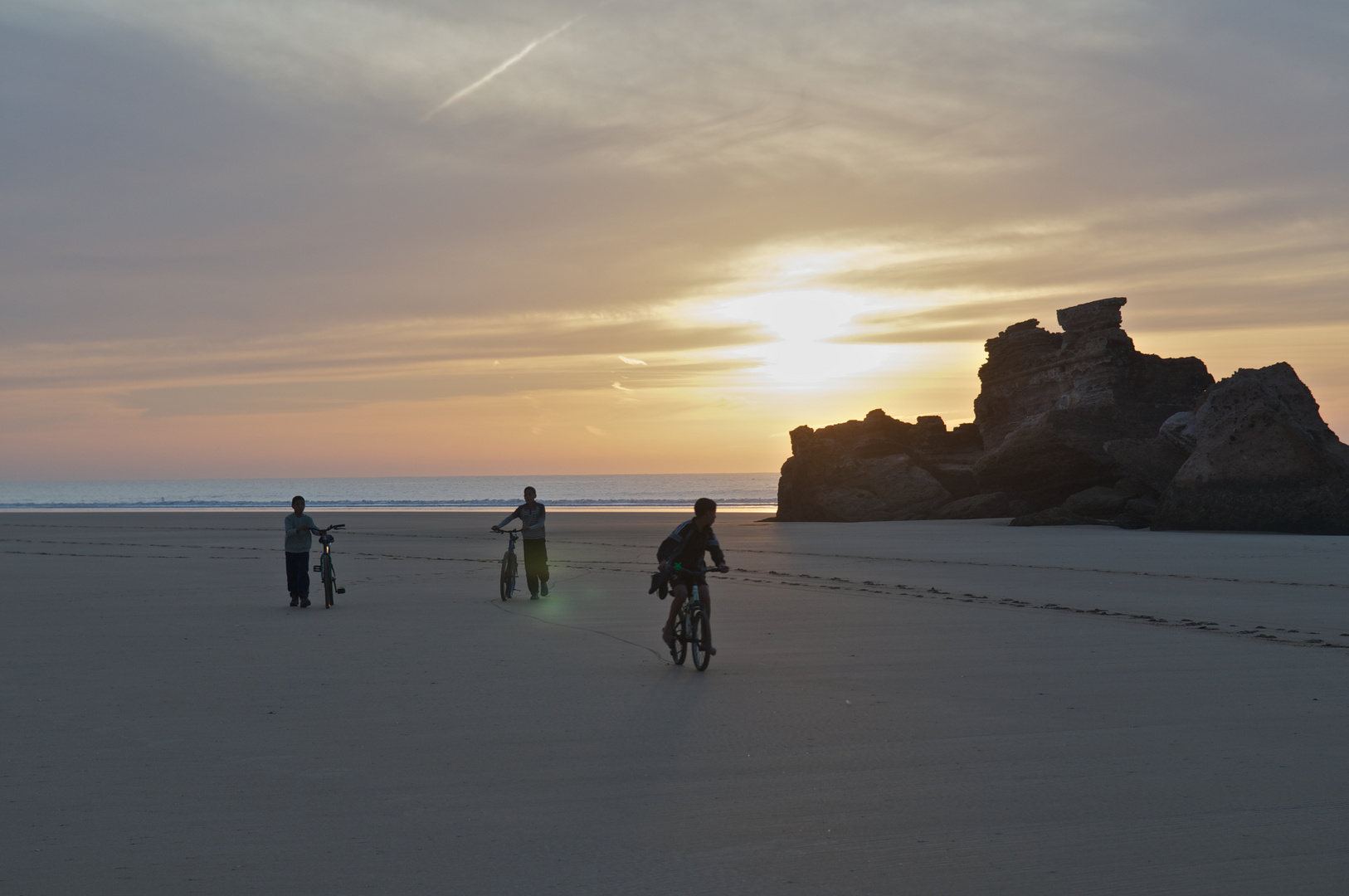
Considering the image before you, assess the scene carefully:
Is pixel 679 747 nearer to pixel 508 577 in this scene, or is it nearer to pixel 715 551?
pixel 715 551

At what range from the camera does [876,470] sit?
45.1 metres

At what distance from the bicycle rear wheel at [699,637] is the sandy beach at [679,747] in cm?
15

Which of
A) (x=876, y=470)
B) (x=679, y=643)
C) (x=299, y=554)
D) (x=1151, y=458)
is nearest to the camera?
(x=679, y=643)

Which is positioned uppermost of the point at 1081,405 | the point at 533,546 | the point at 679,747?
the point at 1081,405

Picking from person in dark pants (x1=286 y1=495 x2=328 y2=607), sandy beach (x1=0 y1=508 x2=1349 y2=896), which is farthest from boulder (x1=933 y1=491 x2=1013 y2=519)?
person in dark pants (x1=286 y1=495 x2=328 y2=607)

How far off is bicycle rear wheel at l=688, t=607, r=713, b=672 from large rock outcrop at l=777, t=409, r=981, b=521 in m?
33.8

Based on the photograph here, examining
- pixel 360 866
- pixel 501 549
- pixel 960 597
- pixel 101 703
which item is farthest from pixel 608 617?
pixel 501 549

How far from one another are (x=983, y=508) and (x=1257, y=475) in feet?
39.6

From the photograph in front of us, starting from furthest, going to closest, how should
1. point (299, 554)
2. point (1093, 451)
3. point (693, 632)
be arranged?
point (1093, 451) → point (299, 554) → point (693, 632)

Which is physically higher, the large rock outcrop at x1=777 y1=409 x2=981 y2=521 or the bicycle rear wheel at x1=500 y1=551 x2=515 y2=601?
the large rock outcrop at x1=777 y1=409 x2=981 y2=521

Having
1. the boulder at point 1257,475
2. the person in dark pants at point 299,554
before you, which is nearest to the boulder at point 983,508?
the boulder at point 1257,475

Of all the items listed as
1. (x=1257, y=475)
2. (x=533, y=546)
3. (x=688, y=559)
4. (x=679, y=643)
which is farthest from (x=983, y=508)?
(x=688, y=559)

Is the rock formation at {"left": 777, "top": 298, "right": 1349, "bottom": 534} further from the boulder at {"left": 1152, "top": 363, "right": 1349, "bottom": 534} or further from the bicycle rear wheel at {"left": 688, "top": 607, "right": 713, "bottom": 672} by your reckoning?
the bicycle rear wheel at {"left": 688, "top": 607, "right": 713, "bottom": 672}

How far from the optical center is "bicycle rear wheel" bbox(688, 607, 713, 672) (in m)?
10.2
